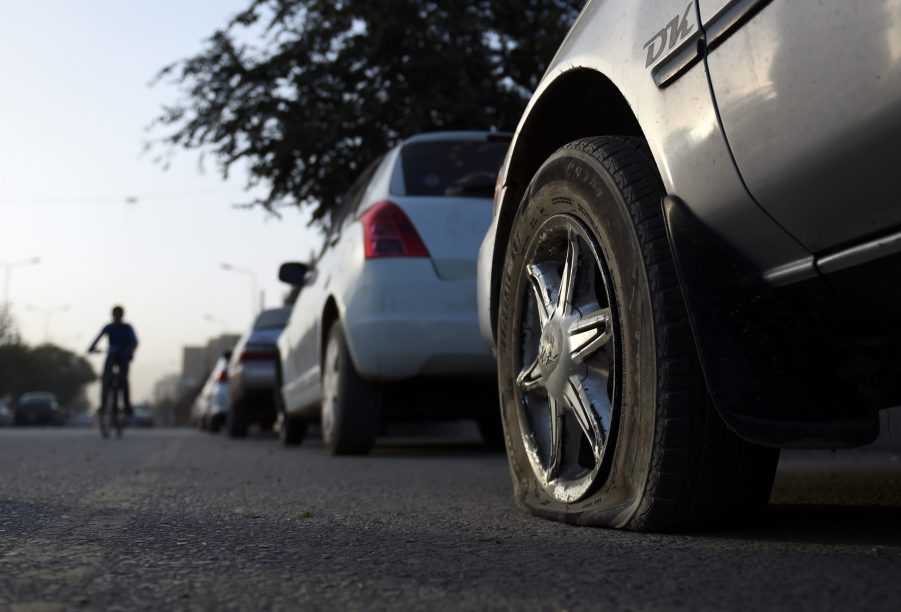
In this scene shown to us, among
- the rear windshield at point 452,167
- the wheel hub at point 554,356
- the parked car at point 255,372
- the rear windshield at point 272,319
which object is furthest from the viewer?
the rear windshield at point 272,319

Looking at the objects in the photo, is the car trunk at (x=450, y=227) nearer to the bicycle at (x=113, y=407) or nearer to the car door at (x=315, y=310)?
the car door at (x=315, y=310)

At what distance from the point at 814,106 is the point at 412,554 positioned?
49.2 inches

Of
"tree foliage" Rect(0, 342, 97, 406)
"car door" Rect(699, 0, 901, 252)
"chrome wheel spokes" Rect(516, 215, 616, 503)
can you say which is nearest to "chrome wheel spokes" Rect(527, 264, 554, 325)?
"chrome wheel spokes" Rect(516, 215, 616, 503)

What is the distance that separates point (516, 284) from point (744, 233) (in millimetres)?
1162

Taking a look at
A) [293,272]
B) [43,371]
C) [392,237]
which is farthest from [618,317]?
[43,371]

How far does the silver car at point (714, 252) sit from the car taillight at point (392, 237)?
A: 287cm

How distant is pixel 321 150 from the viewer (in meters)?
12.9

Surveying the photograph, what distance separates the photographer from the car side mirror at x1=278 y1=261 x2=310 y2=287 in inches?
328

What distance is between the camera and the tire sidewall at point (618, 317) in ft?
7.73

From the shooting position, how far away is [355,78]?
1320 centimetres

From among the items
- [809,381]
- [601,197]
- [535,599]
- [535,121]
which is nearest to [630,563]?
[535,599]

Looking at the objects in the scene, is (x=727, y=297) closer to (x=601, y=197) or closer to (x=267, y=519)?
(x=601, y=197)

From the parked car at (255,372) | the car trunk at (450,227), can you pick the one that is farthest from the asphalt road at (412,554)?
the parked car at (255,372)

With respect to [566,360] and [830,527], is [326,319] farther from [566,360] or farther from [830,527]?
[830,527]
